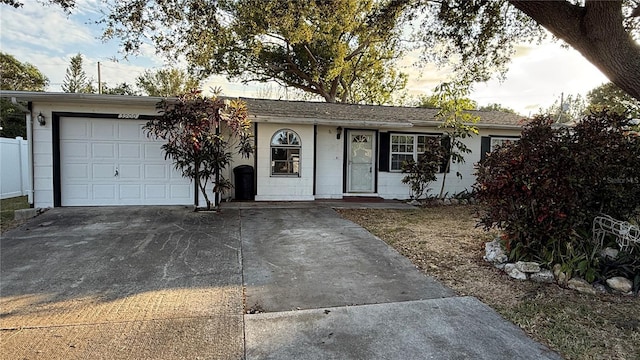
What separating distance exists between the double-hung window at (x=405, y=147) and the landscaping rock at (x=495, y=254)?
6259mm

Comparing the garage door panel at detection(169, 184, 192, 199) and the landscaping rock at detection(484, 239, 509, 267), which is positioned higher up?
the garage door panel at detection(169, 184, 192, 199)

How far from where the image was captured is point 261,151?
10.3m

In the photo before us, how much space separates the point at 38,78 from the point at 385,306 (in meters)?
34.1

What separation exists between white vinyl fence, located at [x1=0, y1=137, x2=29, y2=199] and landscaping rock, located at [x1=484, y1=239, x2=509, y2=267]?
12430 mm

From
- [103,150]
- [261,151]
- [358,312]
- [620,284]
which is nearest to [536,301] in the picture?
[620,284]

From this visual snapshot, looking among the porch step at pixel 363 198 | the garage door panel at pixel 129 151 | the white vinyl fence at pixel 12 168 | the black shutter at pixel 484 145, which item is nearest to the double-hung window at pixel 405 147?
the porch step at pixel 363 198

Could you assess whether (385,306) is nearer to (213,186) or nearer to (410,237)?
(410,237)

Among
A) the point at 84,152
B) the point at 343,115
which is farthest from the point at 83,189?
the point at 343,115

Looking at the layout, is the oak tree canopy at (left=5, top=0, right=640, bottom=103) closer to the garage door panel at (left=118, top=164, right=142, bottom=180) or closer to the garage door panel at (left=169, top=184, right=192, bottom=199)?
the garage door panel at (left=118, top=164, right=142, bottom=180)

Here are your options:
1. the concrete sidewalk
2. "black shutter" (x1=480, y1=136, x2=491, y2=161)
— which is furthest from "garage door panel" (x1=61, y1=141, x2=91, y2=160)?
"black shutter" (x1=480, y1=136, x2=491, y2=161)

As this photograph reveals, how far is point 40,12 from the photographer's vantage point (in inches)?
266

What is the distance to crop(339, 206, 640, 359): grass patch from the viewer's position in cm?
304

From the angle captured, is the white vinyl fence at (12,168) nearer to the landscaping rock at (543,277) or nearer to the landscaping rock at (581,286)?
the landscaping rock at (543,277)

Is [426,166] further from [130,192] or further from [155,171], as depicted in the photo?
[130,192]
